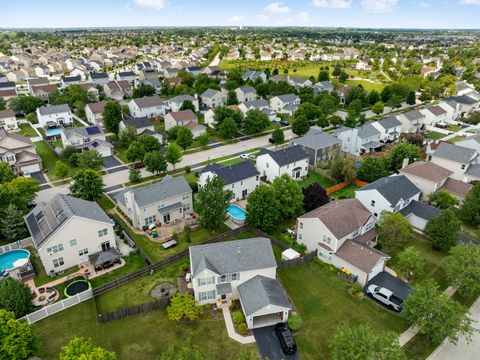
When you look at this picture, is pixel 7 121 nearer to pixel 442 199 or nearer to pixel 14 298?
pixel 14 298

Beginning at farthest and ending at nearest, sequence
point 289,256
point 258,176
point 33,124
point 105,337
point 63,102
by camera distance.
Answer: point 63,102 → point 33,124 → point 258,176 → point 289,256 → point 105,337

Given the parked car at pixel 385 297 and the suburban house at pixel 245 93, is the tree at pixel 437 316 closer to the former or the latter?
the parked car at pixel 385 297

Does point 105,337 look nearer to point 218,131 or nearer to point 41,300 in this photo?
point 41,300

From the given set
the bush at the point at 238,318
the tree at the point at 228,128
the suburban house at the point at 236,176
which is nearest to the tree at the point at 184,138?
the tree at the point at 228,128

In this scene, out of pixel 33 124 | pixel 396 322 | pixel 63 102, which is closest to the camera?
pixel 396 322

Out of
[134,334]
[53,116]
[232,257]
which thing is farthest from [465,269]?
[53,116]

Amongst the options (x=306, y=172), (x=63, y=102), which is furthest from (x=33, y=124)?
(x=306, y=172)
